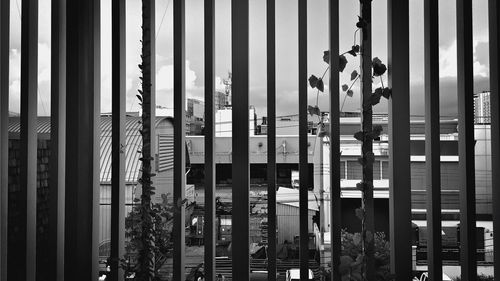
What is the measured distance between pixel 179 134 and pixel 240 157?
0.57 ft

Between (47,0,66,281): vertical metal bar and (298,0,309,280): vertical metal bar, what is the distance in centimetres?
66

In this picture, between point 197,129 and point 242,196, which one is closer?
point 242,196

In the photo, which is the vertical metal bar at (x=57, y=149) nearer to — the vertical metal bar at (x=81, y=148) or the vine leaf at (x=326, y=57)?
the vertical metal bar at (x=81, y=148)

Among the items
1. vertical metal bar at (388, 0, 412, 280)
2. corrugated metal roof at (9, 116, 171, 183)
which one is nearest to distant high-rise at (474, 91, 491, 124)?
vertical metal bar at (388, 0, 412, 280)

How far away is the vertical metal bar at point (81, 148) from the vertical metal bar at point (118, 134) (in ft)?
0.21

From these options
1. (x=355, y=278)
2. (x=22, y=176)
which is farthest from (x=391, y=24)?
(x=22, y=176)

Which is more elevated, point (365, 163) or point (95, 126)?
point (95, 126)

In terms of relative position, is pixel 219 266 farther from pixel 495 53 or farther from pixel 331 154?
pixel 495 53

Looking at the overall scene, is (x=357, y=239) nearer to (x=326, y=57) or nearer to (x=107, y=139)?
(x=326, y=57)

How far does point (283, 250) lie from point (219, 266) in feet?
1.36

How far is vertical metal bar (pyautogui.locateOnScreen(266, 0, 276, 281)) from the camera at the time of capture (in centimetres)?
93

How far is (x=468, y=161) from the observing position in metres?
0.90

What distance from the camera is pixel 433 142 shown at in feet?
2.99

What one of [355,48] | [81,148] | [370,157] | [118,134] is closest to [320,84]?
[355,48]
